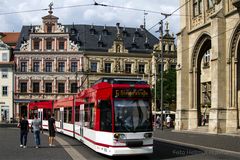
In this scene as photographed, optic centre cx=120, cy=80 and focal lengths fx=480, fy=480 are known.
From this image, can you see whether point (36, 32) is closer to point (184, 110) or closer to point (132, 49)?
point (132, 49)

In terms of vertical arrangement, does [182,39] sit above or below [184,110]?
above

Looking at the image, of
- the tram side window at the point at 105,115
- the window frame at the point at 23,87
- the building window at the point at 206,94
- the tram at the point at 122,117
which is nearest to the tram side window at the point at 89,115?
the tram at the point at 122,117

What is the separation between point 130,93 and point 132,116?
0.88m

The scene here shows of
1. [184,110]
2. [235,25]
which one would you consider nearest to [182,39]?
[184,110]

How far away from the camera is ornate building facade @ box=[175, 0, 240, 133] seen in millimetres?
35647

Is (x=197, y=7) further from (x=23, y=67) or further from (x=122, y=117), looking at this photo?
(x=23, y=67)

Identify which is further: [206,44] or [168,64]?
[168,64]

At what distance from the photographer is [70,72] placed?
282ft

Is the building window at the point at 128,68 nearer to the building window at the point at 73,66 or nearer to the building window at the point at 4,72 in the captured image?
the building window at the point at 73,66

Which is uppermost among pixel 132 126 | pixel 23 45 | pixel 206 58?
pixel 23 45

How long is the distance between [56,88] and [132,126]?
228 feet

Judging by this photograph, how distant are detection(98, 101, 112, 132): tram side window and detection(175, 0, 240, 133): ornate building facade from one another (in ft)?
59.9

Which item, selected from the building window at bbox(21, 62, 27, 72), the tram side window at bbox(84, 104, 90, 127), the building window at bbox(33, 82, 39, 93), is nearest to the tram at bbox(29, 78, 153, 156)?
the tram side window at bbox(84, 104, 90, 127)

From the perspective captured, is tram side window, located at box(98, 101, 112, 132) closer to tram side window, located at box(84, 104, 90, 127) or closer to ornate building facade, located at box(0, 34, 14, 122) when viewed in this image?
tram side window, located at box(84, 104, 90, 127)
